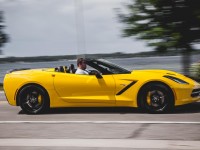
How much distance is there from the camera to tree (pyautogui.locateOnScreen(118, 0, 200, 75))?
17250 mm

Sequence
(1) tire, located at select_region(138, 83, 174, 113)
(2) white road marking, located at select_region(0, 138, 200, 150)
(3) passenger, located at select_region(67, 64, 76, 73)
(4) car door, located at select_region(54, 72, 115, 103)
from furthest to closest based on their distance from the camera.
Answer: (3) passenger, located at select_region(67, 64, 76, 73)
(4) car door, located at select_region(54, 72, 115, 103)
(1) tire, located at select_region(138, 83, 174, 113)
(2) white road marking, located at select_region(0, 138, 200, 150)

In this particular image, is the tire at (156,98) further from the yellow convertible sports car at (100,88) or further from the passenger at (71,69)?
the passenger at (71,69)

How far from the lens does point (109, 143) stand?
6.42 metres

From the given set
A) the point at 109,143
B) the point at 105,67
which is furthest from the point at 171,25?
the point at 109,143

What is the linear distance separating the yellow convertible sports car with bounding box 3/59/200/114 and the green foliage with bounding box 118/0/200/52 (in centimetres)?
782

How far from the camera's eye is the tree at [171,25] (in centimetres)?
1725

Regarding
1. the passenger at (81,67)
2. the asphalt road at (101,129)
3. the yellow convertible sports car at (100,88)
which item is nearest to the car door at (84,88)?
the yellow convertible sports car at (100,88)

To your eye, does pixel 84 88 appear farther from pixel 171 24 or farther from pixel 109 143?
pixel 171 24

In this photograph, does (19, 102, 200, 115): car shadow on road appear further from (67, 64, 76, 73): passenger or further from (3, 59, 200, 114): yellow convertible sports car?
(67, 64, 76, 73): passenger

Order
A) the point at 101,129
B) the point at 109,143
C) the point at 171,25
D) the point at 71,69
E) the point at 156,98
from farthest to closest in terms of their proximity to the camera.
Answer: the point at 171,25, the point at 71,69, the point at 156,98, the point at 101,129, the point at 109,143

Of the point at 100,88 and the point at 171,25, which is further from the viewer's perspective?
the point at 171,25

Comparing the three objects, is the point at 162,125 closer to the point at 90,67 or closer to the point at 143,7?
the point at 90,67

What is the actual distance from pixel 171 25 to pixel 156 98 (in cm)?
874

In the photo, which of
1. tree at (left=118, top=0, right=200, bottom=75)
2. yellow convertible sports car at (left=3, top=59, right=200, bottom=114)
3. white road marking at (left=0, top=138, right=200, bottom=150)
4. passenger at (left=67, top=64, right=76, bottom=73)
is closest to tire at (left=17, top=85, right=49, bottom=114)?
yellow convertible sports car at (left=3, top=59, right=200, bottom=114)
